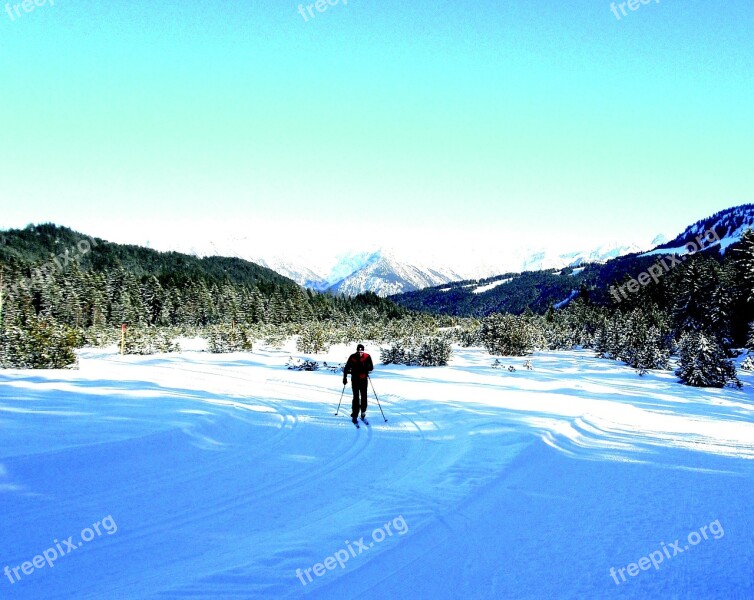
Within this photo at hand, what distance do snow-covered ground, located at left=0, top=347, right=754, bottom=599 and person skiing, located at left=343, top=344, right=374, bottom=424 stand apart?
60 centimetres

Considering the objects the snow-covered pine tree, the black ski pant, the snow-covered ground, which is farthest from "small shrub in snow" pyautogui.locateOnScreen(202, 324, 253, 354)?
the snow-covered pine tree

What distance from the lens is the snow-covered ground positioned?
396 cm

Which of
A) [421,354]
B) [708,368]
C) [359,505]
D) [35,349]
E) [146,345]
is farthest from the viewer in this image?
[146,345]

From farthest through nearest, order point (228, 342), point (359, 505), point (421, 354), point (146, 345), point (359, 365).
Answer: point (228, 342) < point (146, 345) < point (421, 354) < point (359, 365) < point (359, 505)

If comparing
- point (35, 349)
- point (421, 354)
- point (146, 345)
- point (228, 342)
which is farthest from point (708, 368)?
point (146, 345)

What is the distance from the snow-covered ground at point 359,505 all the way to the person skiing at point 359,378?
1.98 feet

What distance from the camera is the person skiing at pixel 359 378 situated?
10.8m

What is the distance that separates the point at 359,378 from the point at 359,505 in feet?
17.2

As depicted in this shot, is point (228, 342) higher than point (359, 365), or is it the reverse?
point (359, 365)

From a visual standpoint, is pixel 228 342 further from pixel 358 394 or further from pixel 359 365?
pixel 358 394

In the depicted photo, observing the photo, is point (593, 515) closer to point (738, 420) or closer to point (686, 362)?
point (738, 420)

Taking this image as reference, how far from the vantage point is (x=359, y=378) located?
35.9 feet

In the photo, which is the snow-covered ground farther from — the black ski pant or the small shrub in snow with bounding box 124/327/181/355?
the small shrub in snow with bounding box 124/327/181/355

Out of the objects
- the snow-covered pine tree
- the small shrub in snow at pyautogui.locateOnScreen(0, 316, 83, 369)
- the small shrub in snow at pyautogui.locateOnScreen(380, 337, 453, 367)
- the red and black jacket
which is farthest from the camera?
the small shrub in snow at pyautogui.locateOnScreen(380, 337, 453, 367)
